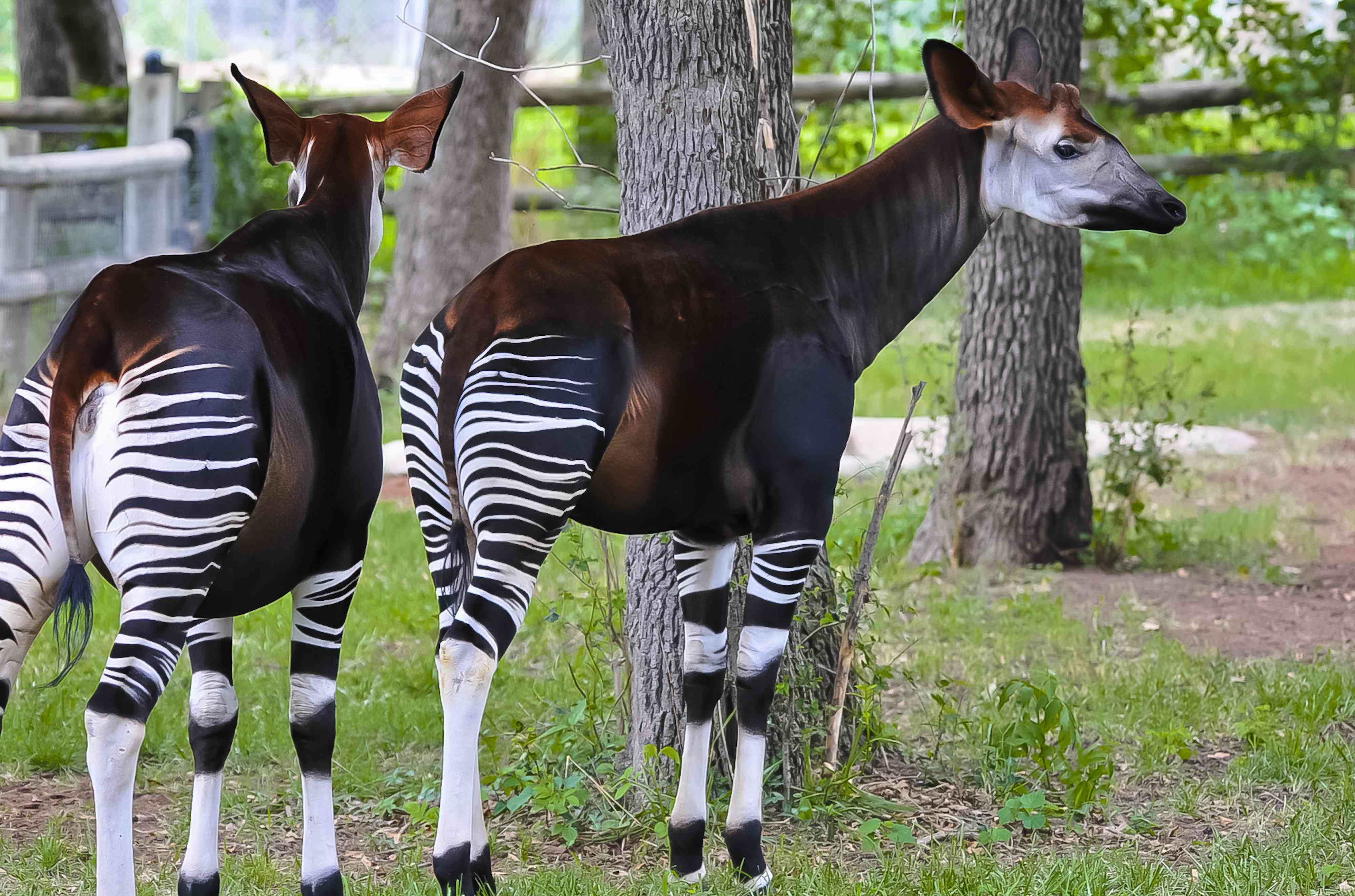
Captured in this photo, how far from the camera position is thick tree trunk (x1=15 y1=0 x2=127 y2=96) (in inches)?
426

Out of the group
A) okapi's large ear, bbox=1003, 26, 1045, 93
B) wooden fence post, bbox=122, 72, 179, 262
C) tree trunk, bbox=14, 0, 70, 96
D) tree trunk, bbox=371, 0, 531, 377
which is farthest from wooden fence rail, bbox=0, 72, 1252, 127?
okapi's large ear, bbox=1003, 26, 1045, 93

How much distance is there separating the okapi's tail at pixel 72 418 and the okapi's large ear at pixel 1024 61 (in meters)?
1.97

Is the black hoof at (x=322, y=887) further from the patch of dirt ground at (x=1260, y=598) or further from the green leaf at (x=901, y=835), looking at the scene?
the patch of dirt ground at (x=1260, y=598)

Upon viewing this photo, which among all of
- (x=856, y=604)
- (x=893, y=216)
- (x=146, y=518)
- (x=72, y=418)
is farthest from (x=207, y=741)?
(x=893, y=216)

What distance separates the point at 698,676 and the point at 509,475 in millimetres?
787

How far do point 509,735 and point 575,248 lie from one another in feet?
6.01

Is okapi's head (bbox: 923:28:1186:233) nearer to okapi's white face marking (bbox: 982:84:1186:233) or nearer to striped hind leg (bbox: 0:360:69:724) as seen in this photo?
okapi's white face marking (bbox: 982:84:1186:233)

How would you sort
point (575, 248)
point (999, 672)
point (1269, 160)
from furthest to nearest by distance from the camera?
1. point (1269, 160)
2. point (999, 672)
3. point (575, 248)

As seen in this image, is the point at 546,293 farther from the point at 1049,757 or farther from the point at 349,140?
the point at 1049,757

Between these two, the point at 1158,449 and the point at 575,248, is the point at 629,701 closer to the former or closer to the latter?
the point at 575,248

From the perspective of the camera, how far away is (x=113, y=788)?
2285 mm

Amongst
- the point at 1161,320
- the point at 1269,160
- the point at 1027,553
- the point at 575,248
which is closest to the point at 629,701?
the point at 575,248

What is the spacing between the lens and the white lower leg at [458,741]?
2594 mm

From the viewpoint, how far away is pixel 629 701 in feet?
12.7
